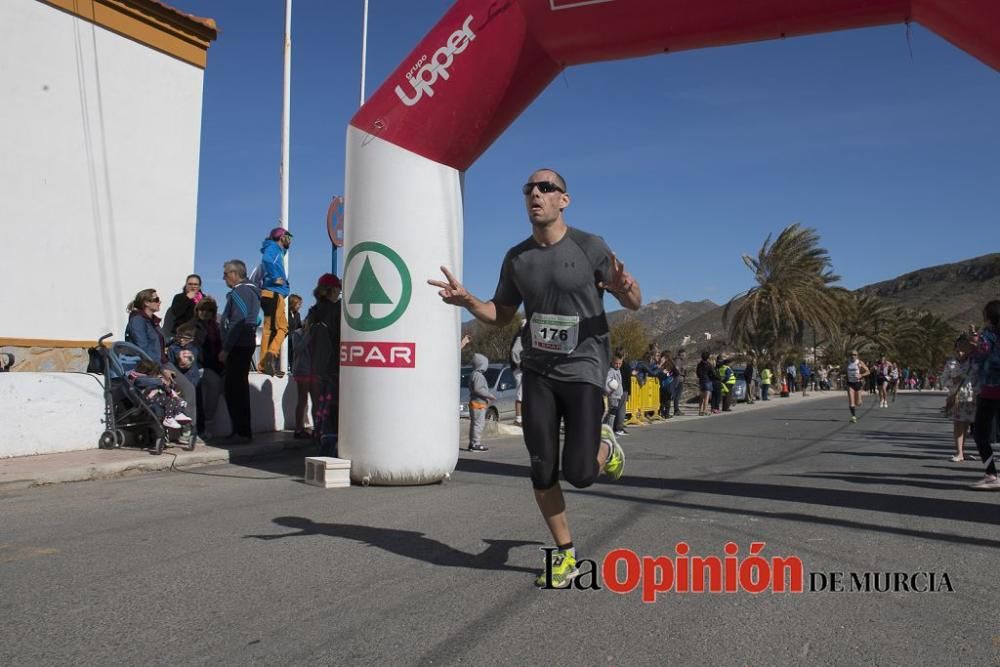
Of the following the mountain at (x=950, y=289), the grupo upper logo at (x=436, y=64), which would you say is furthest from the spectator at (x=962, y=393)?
the mountain at (x=950, y=289)

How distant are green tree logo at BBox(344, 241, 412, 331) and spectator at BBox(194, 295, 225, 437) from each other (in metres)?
3.31

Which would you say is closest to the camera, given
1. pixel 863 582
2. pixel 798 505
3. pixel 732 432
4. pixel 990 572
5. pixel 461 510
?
pixel 863 582

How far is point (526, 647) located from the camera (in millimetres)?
3271

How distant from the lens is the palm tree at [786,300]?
43.9 meters

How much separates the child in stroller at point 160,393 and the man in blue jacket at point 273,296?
8.19ft

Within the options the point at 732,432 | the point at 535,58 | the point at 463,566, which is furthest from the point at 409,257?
the point at 732,432

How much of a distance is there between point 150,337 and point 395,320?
3400mm

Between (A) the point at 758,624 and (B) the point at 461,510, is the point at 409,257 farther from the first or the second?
(A) the point at 758,624

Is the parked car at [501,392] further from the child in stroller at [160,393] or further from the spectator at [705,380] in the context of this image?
the child in stroller at [160,393]

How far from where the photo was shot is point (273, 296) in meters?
11.8

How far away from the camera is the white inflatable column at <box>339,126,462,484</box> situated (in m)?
7.27

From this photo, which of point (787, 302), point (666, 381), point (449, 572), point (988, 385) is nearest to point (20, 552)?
point (449, 572)

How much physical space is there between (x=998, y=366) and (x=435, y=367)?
5.37m

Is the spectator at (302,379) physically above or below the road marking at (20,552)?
above
